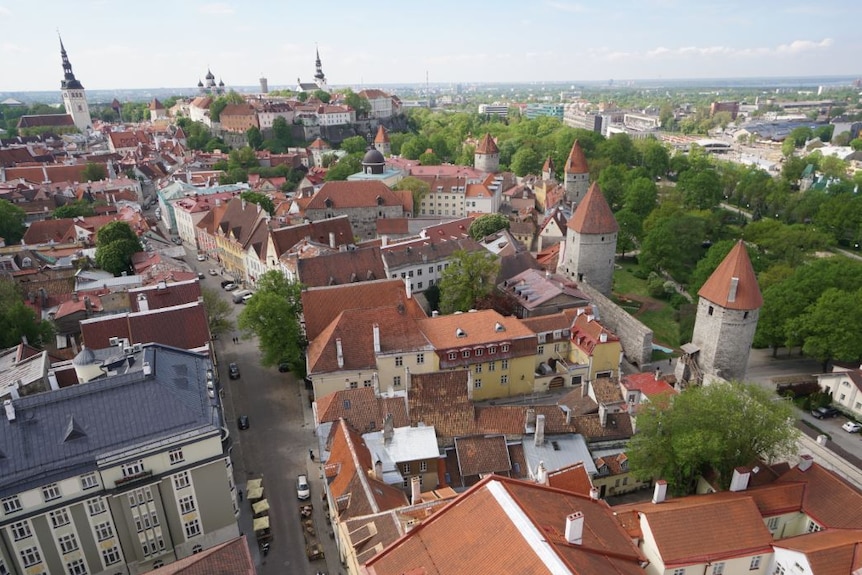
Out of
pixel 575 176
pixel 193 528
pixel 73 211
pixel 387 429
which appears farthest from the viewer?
pixel 575 176

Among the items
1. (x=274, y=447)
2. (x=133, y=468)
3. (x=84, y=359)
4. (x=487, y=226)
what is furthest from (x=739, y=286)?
(x=84, y=359)

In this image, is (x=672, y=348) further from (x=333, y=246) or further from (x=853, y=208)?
(x=853, y=208)

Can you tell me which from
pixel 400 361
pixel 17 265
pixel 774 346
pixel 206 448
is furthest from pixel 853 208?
pixel 17 265

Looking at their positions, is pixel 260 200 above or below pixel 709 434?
above

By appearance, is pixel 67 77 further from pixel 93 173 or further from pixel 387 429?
pixel 387 429

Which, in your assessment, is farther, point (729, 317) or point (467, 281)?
point (467, 281)

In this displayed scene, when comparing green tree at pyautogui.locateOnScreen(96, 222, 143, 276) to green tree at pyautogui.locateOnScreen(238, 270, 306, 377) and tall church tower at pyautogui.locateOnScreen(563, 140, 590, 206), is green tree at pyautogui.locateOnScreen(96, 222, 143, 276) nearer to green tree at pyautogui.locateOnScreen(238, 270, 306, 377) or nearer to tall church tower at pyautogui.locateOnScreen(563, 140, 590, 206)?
green tree at pyautogui.locateOnScreen(238, 270, 306, 377)
